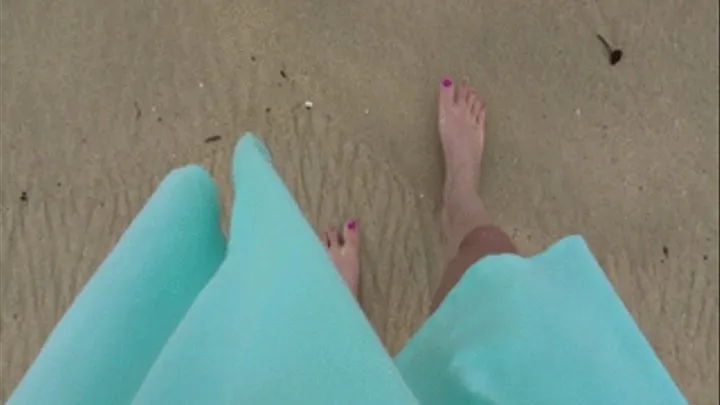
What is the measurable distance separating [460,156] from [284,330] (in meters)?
0.52

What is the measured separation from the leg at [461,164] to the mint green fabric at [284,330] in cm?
29

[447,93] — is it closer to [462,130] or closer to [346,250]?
[462,130]

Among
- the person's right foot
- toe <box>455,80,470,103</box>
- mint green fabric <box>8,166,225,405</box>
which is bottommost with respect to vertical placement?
mint green fabric <box>8,166,225,405</box>

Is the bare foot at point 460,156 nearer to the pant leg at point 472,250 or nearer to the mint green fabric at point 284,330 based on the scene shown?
the pant leg at point 472,250

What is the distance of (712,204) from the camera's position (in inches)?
37.8

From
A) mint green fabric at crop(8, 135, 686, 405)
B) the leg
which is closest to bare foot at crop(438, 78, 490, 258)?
the leg

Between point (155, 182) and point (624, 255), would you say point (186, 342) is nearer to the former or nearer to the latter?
point (155, 182)

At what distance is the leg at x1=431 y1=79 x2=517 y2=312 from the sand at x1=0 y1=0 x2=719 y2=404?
0.02 m

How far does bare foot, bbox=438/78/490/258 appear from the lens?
2.92 ft

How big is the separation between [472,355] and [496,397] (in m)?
0.03

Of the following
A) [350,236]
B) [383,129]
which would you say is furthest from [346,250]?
[383,129]

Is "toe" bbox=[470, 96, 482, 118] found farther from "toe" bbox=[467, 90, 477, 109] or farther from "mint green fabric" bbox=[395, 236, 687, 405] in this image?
"mint green fabric" bbox=[395, 236, 687, 405]

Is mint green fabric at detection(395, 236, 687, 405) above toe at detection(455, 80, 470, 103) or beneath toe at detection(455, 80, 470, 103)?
beneath

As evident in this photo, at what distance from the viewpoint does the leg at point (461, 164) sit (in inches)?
34.8
